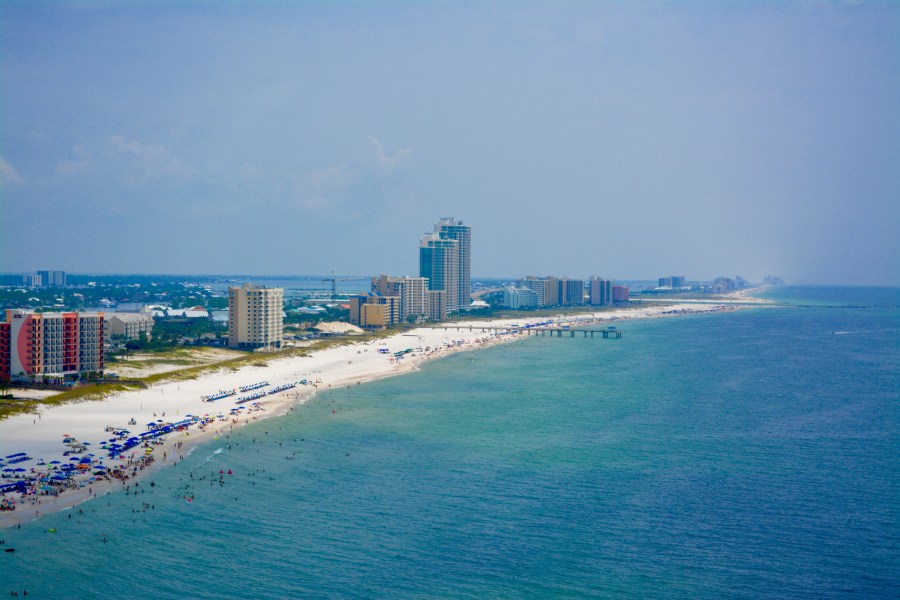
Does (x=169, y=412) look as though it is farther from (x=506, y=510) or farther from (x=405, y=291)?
(x=405, y=291)

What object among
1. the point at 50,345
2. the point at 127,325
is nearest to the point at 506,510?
the point at 50,345

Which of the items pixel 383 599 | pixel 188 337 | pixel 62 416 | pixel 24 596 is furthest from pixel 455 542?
pixel 188 337

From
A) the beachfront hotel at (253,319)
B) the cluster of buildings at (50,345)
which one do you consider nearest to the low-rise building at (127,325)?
the beachfront hotel at (253,319)

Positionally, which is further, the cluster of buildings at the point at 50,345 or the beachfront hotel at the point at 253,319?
the beachfront hotel at the point at 253,319

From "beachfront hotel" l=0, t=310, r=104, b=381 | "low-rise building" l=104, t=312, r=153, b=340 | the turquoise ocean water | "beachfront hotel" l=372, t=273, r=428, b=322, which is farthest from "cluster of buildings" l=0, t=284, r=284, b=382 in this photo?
"beachfront hotel" l=372, t=273, r=428, b=322

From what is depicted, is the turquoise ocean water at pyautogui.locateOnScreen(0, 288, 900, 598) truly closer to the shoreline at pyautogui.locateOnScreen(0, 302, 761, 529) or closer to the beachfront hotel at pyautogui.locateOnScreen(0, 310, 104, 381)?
the shoreline at pyautogui.locateOnScreen(0, 302, 761, 529)

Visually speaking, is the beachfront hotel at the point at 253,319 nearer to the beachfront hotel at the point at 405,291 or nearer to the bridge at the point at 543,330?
the bridge at the point at 543,330
